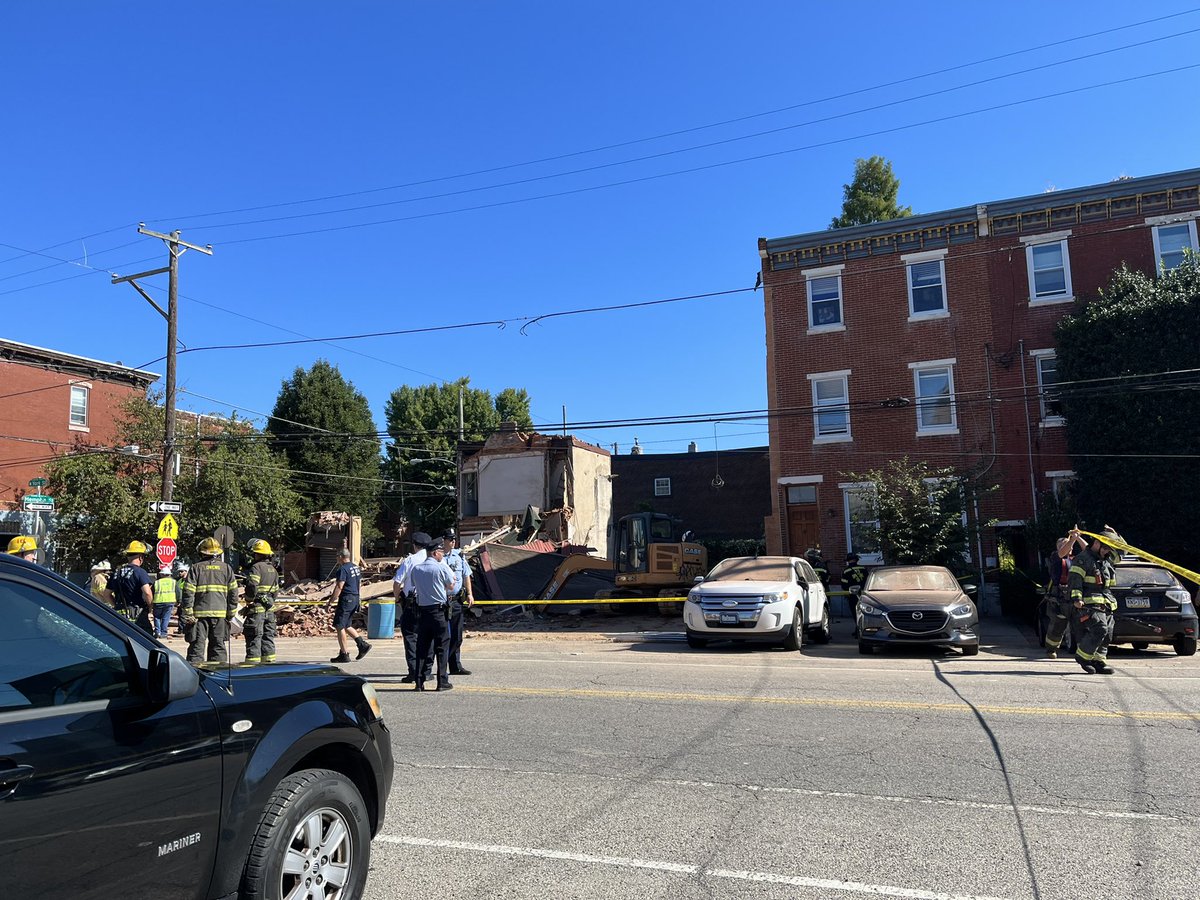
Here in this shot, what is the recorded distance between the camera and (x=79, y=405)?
122 feet

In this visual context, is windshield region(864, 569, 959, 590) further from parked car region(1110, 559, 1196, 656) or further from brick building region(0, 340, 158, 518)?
brick building region(0, 340, 158, 518)

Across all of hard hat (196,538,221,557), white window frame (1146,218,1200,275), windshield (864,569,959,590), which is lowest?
windshield (864,569,959,590)

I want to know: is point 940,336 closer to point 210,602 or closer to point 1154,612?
point 1154,612

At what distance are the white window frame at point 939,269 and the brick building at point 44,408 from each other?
92.4 ft

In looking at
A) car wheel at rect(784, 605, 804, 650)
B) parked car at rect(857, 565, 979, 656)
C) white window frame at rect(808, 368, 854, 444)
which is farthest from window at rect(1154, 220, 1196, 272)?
car wheel at rect(784, 605, 804, 650)

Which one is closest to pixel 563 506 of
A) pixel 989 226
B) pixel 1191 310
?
pixel 989 226

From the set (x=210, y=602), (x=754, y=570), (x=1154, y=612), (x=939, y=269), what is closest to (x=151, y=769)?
(x=210, y=602)

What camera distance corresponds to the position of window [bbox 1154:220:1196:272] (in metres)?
23.5

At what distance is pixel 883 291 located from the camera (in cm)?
2606

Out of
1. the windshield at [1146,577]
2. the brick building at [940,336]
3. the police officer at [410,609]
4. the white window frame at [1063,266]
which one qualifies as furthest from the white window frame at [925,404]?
the police officer at [410,609]

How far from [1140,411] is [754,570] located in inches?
459

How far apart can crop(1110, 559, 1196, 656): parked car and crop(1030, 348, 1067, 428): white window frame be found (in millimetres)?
11147

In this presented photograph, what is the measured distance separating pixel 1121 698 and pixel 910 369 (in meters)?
17.7

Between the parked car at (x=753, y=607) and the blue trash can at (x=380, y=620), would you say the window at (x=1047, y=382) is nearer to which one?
the parked car at (x=753, y=607)
